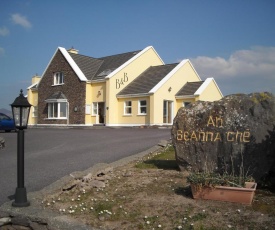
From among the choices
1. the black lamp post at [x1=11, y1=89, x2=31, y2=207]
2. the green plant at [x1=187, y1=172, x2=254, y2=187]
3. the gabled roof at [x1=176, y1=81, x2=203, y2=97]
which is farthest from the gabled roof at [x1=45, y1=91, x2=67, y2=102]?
the green plant at [x1=187, y1=172, x2=254, y2=187]

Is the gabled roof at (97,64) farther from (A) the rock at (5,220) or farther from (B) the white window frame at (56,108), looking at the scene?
(A) the rock at (5,220)

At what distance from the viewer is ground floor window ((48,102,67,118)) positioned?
1362 inches

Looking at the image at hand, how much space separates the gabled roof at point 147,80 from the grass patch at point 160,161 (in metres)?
19.1

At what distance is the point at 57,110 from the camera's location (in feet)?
115

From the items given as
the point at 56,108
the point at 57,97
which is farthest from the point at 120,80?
the point at 56,108

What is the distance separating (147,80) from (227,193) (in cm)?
2735

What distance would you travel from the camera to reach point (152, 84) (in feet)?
102

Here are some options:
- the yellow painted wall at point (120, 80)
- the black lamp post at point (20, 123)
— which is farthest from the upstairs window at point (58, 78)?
the black lamp post at point (20, 123)

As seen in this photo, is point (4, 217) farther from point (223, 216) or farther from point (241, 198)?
point (241, 198)

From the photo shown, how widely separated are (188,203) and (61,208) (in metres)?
2.24

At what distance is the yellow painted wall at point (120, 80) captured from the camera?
102 feet

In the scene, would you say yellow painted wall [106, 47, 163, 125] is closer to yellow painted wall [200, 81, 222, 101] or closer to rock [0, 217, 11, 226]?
yellow painted wall [200, 81, 222, 101]

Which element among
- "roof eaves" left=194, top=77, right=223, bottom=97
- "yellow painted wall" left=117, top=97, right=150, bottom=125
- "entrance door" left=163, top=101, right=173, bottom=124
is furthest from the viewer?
"entrance door" left=163, top=101, right=173, bottom=124

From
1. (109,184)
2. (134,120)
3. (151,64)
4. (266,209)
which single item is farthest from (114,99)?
(266,209)
